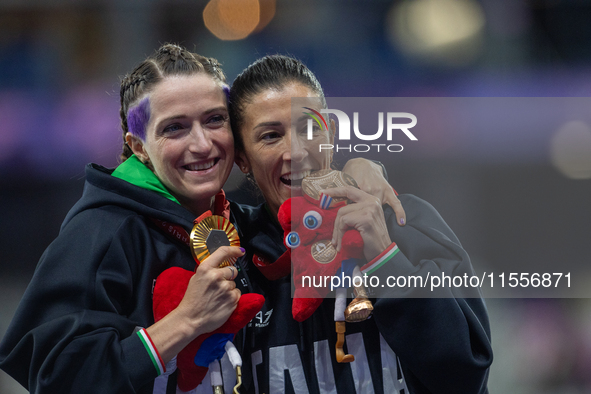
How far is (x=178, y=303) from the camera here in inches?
39.3

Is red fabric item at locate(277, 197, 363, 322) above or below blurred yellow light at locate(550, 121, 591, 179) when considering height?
below

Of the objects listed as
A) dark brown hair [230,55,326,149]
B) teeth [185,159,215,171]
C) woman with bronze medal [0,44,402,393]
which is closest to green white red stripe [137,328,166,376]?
woman with bronze medal [0,44,402,393]

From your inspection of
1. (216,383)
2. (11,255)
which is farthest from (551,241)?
(11,255)

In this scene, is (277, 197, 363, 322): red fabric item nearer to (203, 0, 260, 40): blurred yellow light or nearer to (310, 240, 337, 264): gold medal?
(310, 240, 337, 264): gold medal

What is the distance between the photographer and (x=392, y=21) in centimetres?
219

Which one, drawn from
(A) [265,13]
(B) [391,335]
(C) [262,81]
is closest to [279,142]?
(C) [262,81]

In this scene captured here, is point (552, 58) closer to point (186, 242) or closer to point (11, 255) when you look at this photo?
point (186, 242)

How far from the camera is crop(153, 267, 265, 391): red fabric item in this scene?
38.9 inches

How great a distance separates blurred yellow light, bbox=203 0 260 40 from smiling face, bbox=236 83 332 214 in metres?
1.13

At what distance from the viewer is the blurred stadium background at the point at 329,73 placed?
182cm

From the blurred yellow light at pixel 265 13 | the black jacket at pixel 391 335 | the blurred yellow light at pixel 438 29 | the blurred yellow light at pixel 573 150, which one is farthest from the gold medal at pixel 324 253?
the blurred yellow light at pixel 265 13

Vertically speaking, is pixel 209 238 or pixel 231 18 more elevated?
pixel 231 18

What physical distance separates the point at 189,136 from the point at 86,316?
46cm

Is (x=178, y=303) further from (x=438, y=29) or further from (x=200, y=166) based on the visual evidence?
(x=438, y=29)
